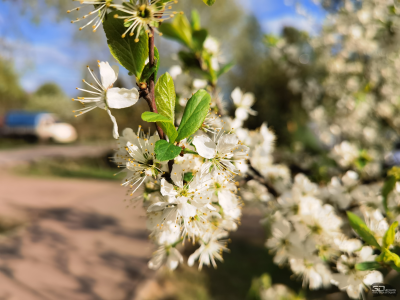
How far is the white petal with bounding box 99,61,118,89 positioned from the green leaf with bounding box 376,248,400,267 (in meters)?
0.92

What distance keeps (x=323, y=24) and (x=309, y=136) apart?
141 cm

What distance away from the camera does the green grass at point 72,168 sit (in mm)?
8170

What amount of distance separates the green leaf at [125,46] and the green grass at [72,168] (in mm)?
7449

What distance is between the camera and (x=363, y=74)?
129 inches

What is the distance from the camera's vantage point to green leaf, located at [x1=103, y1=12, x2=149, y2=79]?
Answer: 582 mm

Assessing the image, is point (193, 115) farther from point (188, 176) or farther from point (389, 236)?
point (389, 236)

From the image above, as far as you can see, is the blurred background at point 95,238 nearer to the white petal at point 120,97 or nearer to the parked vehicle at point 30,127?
the white petal at point 120,97

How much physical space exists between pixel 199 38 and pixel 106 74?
0.58 m

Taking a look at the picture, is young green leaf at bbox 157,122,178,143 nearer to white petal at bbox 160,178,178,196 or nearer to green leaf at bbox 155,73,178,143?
green leaf at bbox 155,73,178,143

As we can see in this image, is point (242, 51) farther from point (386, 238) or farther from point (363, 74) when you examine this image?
point (386, 238)

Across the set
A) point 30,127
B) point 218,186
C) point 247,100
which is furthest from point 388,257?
point 30,127

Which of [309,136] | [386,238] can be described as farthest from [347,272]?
[309,136]

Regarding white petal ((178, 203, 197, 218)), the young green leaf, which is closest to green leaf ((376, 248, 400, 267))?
white petal ((178, 203, 197, 218))

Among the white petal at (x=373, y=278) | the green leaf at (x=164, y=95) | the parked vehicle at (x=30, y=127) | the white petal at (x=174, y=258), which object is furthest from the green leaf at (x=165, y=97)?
the parked vehicle at (x=30, y=127)
